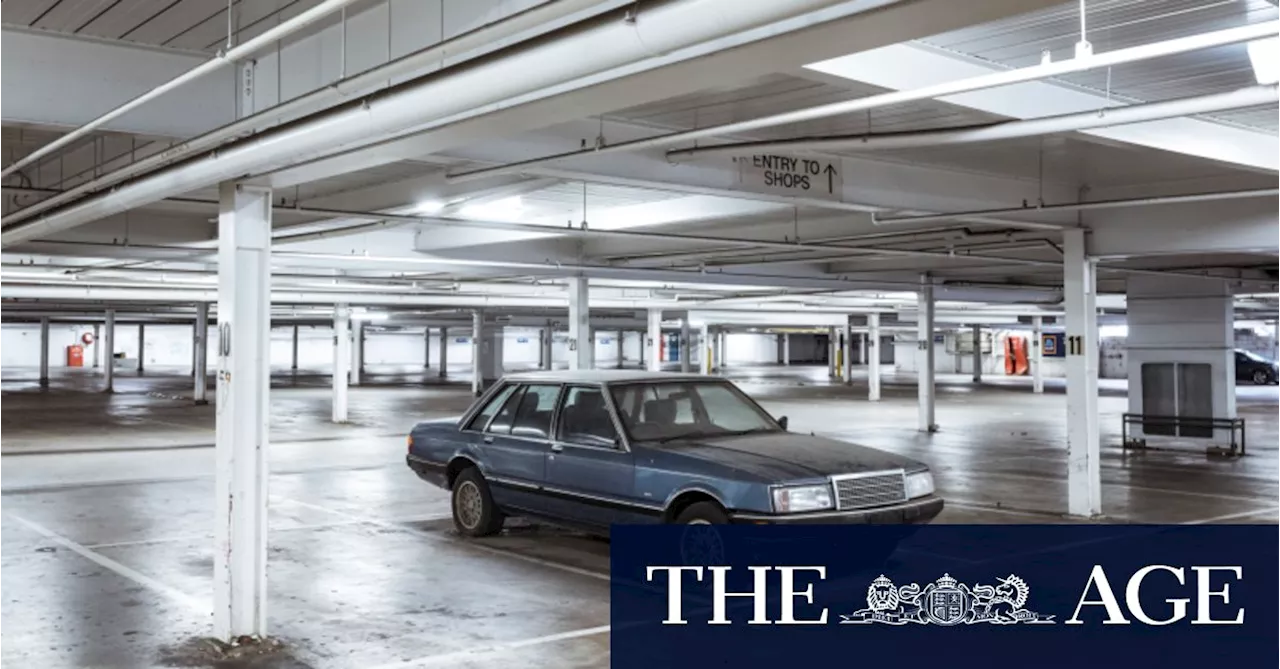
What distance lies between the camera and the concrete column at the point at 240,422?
621cm

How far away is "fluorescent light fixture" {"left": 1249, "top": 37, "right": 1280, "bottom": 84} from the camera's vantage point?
203 inches

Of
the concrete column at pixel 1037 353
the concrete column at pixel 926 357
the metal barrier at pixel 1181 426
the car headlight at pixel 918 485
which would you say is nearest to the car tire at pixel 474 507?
the car headlight at pixel 918 485

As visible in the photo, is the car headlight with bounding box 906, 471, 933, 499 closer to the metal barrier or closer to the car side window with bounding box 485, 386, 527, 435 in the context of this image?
the car side window with bounding box 485, 386, 527, 435

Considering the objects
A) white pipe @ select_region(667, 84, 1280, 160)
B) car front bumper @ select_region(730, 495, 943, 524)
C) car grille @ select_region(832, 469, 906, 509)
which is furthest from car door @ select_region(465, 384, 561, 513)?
white pipe @ select_region(667, 84, 1280, 160)

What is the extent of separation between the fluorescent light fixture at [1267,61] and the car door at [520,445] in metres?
5.55

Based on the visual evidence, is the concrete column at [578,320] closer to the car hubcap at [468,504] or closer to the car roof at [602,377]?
the car hubcap at [468,504]

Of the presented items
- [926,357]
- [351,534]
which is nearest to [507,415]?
[351,534]

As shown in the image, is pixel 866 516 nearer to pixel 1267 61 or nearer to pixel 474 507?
pixel 1267 61

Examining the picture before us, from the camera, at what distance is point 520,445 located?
29.4 ft

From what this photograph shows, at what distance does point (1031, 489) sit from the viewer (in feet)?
42.8

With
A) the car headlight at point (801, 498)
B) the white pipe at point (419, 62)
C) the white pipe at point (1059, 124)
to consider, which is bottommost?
the car headlight at point (801, 498)

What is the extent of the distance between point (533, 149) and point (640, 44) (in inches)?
174

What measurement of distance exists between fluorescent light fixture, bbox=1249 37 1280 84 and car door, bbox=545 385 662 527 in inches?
178

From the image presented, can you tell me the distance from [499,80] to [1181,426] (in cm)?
1742
